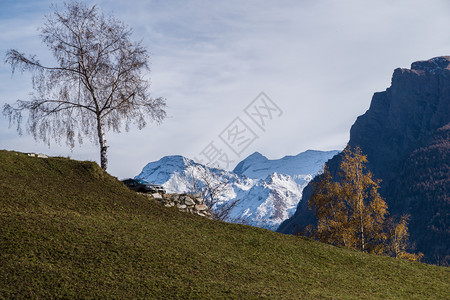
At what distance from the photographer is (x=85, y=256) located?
49.5ft

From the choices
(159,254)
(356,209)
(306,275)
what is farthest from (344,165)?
(159,254)

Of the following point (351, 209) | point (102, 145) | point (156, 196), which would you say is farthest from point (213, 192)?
point (156, 196)

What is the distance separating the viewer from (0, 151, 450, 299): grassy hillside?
44.3 ft

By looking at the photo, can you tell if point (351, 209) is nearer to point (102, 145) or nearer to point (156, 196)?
point (156, 196)

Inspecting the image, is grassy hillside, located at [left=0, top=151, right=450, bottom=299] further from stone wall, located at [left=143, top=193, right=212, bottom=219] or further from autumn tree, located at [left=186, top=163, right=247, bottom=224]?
autumn tree, located at [left=186, top=163, right=247, bottom=224]

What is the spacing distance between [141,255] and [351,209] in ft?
92.2

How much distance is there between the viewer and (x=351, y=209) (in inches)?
1558

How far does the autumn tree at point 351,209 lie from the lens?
124ft

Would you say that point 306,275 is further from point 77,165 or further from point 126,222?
point 77,165

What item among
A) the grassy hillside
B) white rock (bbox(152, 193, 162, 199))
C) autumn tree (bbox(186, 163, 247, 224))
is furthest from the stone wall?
autumn tree (bbox(186, 163, 247, 224))

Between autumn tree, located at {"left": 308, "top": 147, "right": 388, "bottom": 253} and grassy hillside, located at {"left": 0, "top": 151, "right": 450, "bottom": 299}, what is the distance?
13.5 meters

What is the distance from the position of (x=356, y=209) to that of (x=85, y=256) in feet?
96.4

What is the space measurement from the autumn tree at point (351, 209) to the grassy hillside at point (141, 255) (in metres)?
13.5

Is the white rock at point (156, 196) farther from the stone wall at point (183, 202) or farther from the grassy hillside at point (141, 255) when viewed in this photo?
the grassy hillside at point (141, 255)
